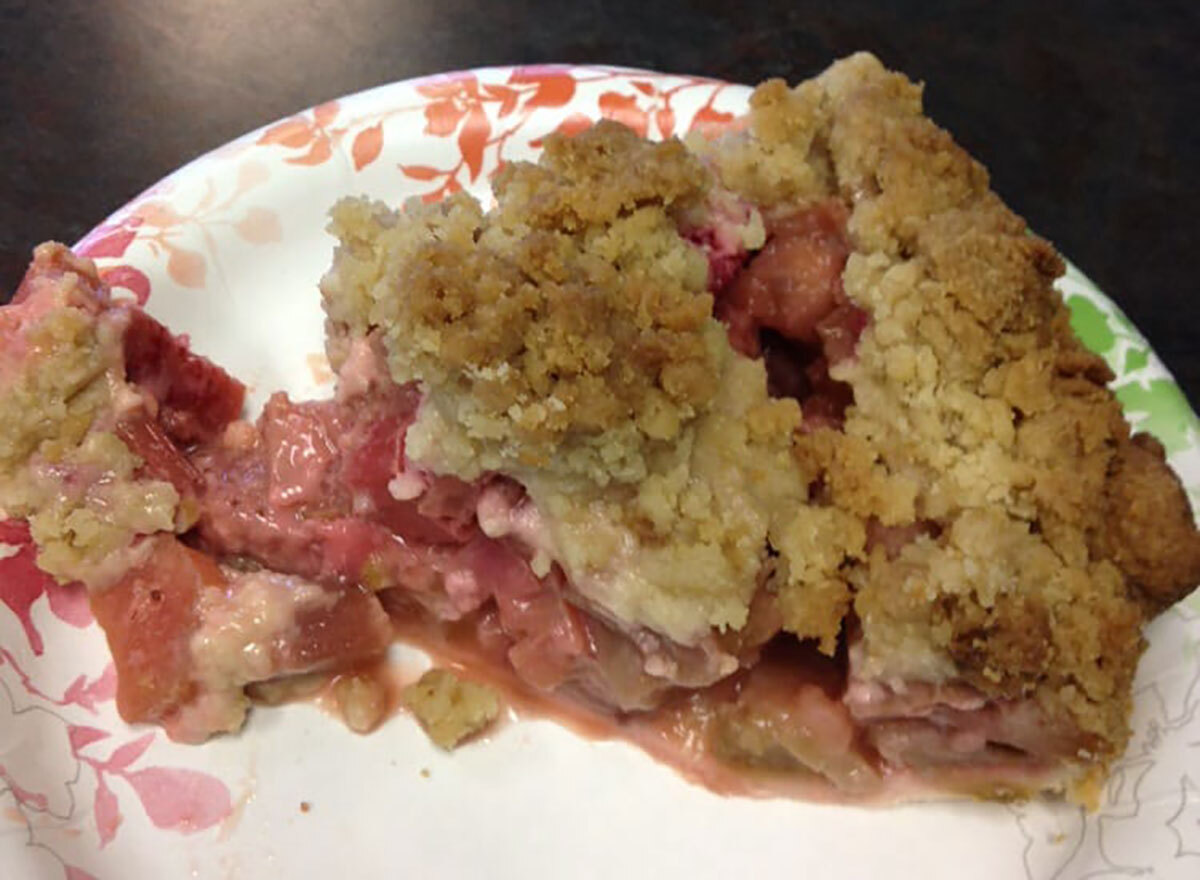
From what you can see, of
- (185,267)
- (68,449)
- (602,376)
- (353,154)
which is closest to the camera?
(602,376)

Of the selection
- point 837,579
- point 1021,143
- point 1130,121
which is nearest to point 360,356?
point 837,579

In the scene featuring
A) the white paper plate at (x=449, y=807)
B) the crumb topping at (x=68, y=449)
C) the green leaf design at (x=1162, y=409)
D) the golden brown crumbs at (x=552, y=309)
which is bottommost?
the white paper plate at (x=449, y=807)

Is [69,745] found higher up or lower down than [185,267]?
lower down

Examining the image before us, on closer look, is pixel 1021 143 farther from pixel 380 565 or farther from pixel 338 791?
pixel 338 791

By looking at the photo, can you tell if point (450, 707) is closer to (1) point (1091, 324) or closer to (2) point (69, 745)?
(2) point (69, 745)

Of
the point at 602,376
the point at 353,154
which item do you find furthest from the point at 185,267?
the point at 602,376

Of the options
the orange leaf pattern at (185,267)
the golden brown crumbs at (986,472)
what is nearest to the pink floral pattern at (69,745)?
the orange leaf pattern at (185,267)

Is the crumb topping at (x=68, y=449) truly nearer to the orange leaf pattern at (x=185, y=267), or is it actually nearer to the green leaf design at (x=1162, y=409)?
the orange leaf pattern at (x=185, y=267)
